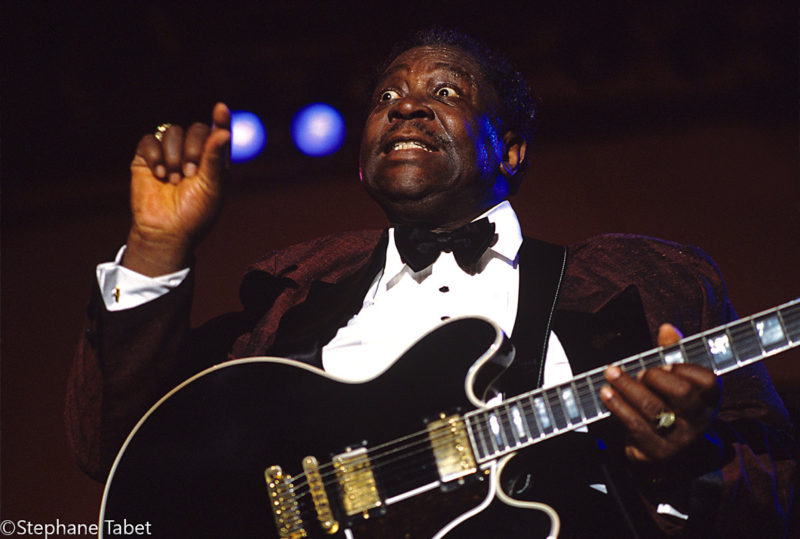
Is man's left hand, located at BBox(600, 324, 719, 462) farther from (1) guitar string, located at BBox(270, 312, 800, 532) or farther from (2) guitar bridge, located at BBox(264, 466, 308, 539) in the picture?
(2) guitar bridge, located at BBox(264, 466, 308, 539)

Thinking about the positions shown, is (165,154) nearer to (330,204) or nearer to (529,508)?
(529,508)

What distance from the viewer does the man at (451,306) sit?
142 centimetres

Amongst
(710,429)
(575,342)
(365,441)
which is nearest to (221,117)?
(365,441)

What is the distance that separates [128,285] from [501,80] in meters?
1.49

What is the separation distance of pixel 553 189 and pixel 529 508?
198 centimetres

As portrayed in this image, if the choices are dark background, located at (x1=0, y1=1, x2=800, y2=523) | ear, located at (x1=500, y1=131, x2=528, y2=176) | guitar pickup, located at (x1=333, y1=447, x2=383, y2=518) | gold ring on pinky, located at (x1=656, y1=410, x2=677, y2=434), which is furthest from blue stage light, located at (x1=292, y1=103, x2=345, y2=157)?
gold ring on pinky, located at (x1=656, y1=410, x2=677, y2=434)

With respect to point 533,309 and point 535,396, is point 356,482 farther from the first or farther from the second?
point 533,309

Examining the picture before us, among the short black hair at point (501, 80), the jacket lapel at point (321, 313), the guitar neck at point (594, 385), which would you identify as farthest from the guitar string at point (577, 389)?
the short black hair at point (501, 80)

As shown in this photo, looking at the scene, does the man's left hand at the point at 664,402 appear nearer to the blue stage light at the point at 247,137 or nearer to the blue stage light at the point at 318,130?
the blue stage light at the point at 318,130

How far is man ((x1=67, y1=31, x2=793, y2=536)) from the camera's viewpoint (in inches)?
56.1

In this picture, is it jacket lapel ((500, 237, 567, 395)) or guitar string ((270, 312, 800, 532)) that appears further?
jacket lapel ((500, 237, 567, 395))

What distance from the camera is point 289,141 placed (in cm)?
339

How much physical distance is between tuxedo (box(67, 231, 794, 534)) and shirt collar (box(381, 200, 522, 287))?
36mm

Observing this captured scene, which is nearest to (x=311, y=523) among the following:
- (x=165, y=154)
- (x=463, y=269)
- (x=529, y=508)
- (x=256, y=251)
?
(x=529, y=508)
